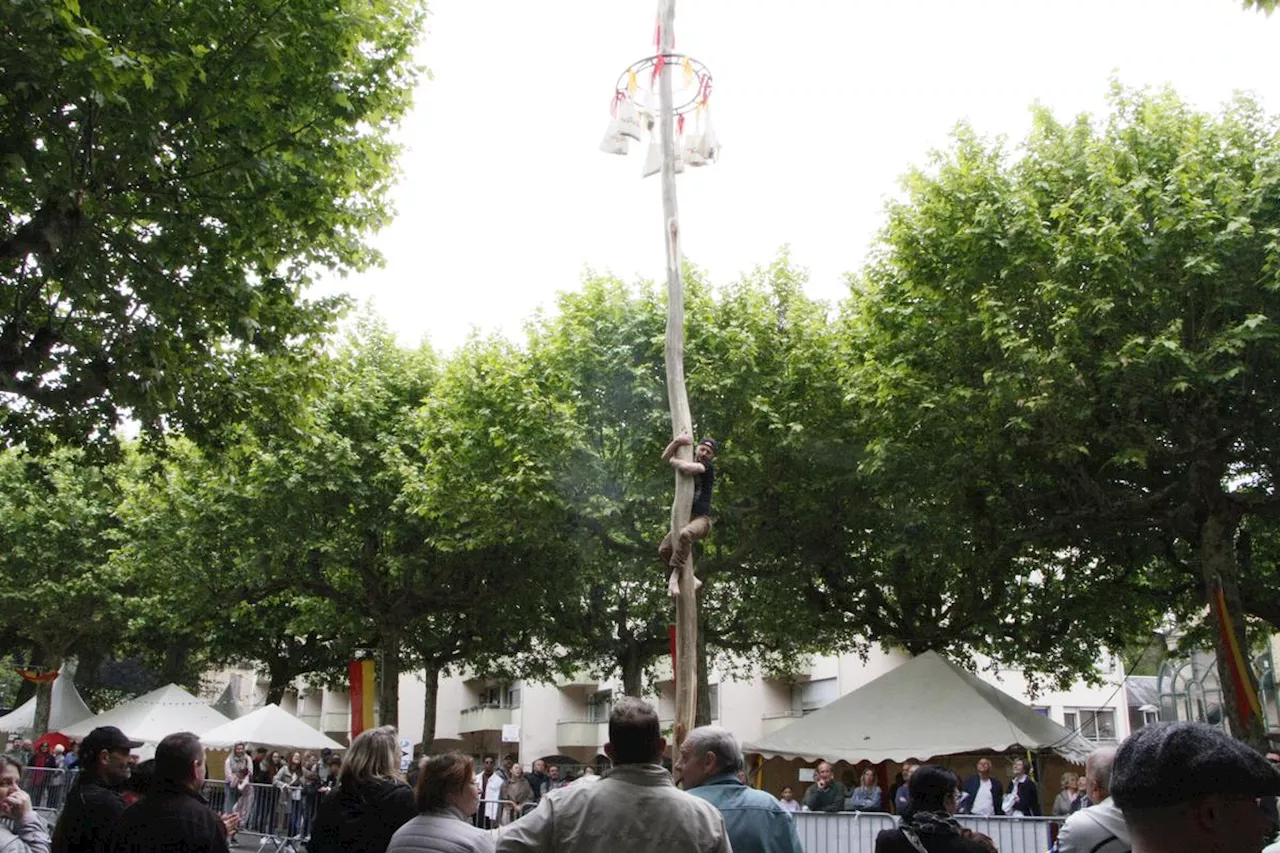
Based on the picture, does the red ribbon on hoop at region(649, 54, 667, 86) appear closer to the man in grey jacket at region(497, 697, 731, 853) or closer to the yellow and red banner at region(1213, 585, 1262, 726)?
the man in grey jacket at region(497, 697, 731, 853)

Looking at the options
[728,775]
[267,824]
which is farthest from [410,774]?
[728,775]

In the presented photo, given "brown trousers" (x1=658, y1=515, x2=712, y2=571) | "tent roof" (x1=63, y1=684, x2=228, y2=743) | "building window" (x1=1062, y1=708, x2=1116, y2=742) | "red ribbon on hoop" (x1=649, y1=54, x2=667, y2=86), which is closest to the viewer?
"brown trousers" (x1=658, y1=515, x2=712, y2=571)

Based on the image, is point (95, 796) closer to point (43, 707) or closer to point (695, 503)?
point (695, 503)

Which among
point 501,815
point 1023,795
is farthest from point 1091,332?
point 501,815

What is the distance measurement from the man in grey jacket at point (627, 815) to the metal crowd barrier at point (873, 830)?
7.14 meters

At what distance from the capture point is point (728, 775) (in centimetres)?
459

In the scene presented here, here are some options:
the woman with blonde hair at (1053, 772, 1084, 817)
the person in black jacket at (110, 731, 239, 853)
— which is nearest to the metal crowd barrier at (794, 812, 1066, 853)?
the woman with blonde hair at (1053, 772, 1084, 817)

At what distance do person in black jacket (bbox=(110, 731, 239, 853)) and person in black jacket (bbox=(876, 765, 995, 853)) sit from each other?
297cm

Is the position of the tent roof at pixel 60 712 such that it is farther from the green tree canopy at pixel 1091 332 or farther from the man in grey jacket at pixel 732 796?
the man in grey jacket at pixel 732 796

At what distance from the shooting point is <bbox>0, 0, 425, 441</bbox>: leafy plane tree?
10.4m

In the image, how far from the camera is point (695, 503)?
826 centimetres

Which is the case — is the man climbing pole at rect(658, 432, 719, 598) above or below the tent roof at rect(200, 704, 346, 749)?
above

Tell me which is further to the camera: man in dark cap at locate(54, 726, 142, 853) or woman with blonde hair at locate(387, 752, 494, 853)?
man in dark cap at locate(54, 726, 142, 853)

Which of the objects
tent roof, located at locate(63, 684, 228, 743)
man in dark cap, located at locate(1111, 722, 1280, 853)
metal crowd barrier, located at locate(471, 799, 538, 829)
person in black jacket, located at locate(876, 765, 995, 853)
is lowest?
metal crowd barrier, located at locate(471, 799, 538, 829)
